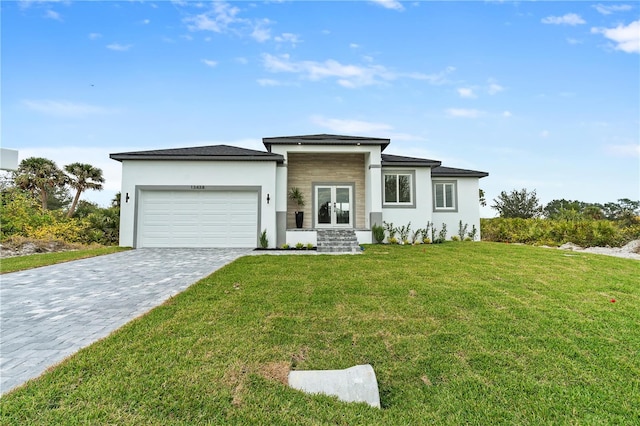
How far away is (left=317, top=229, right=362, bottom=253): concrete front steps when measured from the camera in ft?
36.1

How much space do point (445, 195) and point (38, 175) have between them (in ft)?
78.4

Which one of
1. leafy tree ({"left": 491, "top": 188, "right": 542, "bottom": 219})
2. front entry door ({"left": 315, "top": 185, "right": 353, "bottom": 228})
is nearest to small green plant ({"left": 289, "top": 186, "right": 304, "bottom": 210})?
front entry door ({"left": 315, "top": 185, "right": 353, "bottom": 228})

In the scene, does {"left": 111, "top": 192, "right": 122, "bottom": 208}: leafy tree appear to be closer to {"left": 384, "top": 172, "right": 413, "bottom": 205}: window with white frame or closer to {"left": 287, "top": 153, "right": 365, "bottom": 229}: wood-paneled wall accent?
{"left": 287, "top": 153, "right": 365, "bottom": 229}: wood-paneled wall accent

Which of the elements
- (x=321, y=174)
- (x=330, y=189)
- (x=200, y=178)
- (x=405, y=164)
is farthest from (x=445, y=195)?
(x=200, y=178)

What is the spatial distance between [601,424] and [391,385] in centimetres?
141

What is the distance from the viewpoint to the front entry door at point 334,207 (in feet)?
44.6

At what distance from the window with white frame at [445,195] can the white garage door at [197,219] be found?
28.4 feet

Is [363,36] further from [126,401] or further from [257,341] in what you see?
[126,401]

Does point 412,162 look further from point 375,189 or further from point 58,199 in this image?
point 58,199

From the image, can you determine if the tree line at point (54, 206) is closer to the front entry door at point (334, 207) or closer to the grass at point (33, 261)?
the grass at point (33, 261)

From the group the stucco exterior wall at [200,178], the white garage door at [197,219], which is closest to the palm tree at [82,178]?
the stucco exterior wall at [200,178]

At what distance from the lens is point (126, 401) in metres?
2.15

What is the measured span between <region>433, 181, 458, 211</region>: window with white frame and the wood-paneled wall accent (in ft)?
12.0

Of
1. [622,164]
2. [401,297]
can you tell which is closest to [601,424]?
[401,297]
